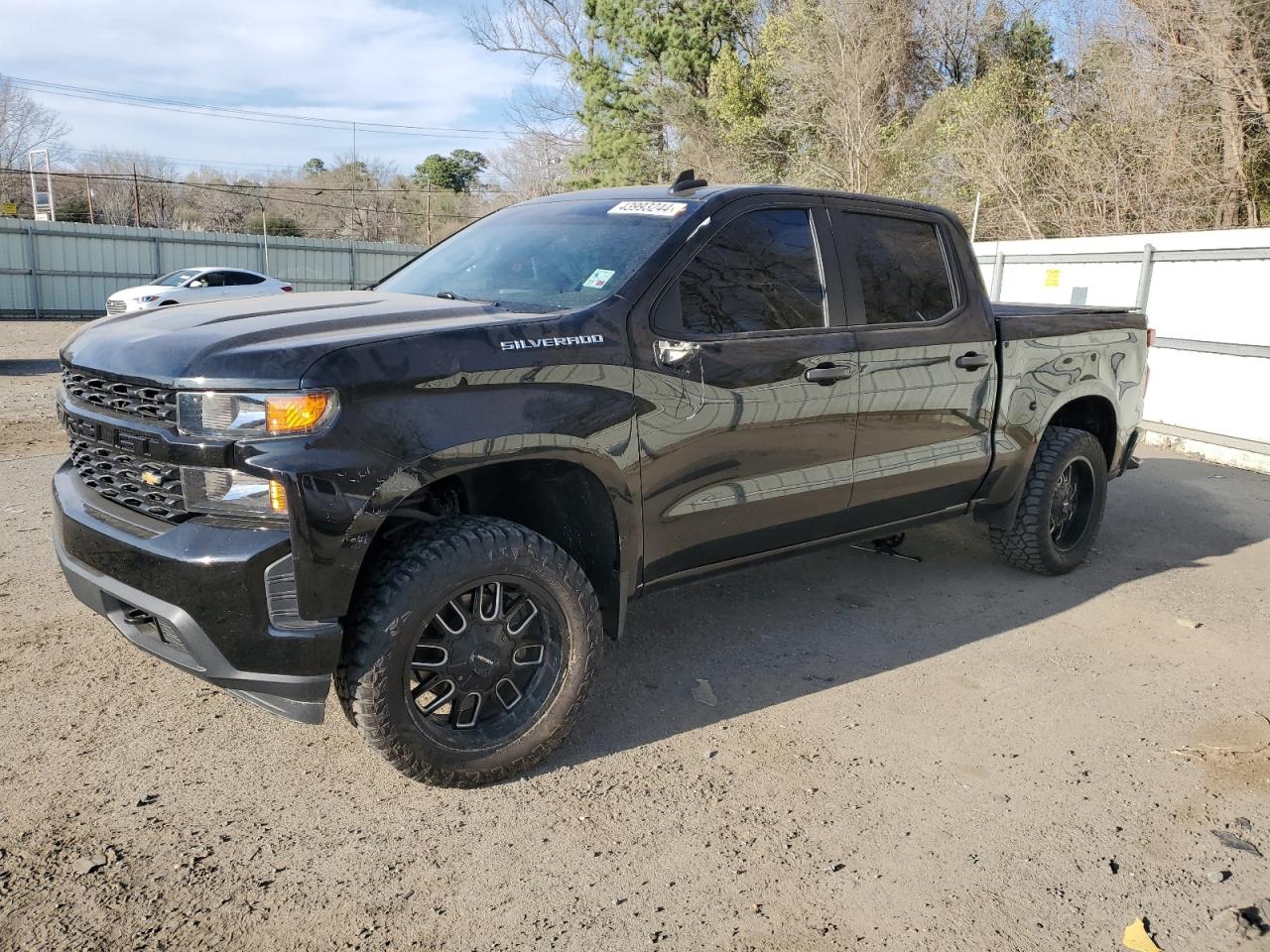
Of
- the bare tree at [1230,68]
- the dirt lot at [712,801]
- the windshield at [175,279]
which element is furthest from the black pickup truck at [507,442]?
the windshield at [175,279]

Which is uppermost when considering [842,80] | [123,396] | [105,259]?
[842,80]

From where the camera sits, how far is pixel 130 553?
114 inches

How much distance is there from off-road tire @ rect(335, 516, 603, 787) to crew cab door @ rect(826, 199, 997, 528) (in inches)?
61.9

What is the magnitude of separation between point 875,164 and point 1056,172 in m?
6.29

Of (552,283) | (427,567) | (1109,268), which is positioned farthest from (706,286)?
(1109,268)

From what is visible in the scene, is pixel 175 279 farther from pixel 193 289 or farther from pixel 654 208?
pixel 654 208

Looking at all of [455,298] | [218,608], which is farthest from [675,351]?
[218,608]

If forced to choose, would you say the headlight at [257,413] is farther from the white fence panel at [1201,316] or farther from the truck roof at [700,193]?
the white fence panel at [1201,316]

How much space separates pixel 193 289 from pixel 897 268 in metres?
20.2

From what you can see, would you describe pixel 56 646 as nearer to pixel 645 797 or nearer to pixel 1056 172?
pixel 645 797

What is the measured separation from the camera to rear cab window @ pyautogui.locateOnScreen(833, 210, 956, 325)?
426cm

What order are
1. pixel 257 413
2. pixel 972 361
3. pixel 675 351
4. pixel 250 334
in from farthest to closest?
pixel 972 361 → pixel 675 351 → pixel 250 334 → pixel 257 413

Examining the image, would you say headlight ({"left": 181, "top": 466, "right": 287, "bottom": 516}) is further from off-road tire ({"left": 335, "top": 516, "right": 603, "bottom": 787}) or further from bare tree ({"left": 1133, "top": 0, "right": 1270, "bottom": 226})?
bare tree ({"left": 1133, "top": 0, "right": 1270, "bottom": 226})

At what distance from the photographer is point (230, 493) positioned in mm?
2762
